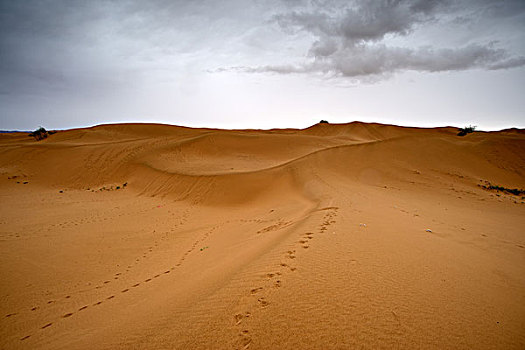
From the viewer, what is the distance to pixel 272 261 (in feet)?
10.5

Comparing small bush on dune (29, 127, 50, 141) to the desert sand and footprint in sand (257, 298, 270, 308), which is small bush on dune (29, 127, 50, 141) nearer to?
the desert sand

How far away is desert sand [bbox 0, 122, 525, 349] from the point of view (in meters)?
2.09

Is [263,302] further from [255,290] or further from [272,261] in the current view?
[272,261]

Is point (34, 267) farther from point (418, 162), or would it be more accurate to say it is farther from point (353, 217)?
point (418, 162)

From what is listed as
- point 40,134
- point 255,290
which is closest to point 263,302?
point 255,290

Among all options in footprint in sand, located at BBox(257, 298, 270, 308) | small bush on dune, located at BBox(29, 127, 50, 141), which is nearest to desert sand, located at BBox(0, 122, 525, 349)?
footprint in sand, located at BBox(257, 298, 270, 308)

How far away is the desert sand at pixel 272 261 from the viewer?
2.09 metres

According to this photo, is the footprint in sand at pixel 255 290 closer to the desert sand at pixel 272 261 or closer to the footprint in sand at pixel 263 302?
the desert sand at pixel 272 261

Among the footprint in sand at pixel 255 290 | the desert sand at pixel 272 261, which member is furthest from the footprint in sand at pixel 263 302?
the footprint in sand at pixel 255 290

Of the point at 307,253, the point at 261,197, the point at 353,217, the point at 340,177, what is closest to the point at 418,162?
the point at 340,177

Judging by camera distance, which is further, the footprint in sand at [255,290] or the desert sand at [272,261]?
the footprint in sand at [255,290]

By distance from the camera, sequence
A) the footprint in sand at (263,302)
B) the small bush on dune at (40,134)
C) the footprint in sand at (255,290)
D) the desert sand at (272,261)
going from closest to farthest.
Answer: the desert sand at (272,261) → the footprint in sand at (263,302) → the footprint in sand at (255,290) → the small bush on dune at (40,134)

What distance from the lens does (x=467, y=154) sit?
14242 millimetres

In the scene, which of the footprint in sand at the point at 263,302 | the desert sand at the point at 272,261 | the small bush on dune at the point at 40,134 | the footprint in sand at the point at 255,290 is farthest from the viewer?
the small bush on dune at the point at 40,134
